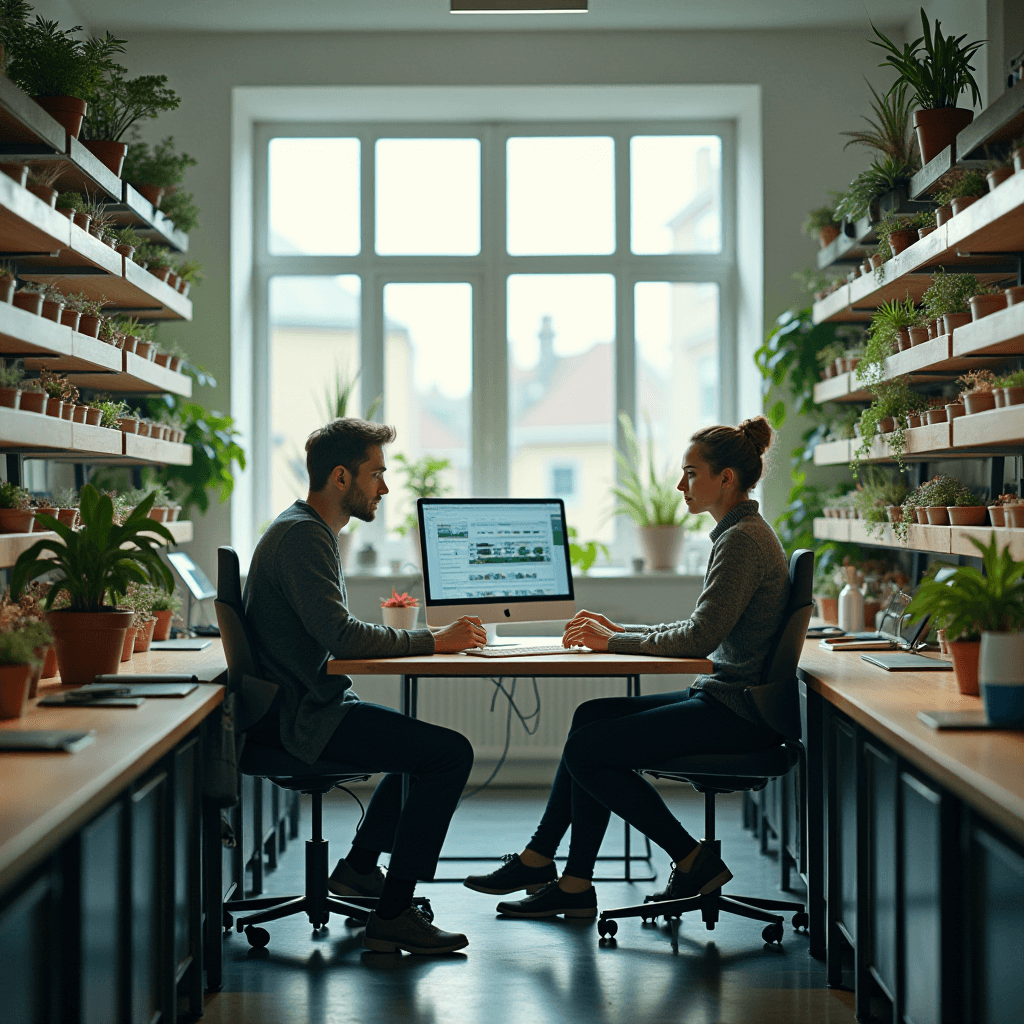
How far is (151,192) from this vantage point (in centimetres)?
379

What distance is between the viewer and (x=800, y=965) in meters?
2.83

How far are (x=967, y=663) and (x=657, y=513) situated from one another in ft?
8.50

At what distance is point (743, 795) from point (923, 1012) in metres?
2.27

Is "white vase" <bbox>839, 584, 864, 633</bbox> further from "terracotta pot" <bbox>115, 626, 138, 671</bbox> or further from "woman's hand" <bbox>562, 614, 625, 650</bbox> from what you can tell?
"terracotta pot" <bbox>115, 626, 138, 671</bbox>

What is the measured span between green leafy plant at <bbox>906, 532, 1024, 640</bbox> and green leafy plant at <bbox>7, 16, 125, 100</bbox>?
261cm

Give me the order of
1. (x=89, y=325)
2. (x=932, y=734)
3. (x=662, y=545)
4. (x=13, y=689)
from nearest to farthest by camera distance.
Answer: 1. (x=932, y=734)
2. (x=13, y=689)
3. (x=89, y=325)
4. (x=662, y=545)

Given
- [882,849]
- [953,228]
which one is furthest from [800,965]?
[953,228]

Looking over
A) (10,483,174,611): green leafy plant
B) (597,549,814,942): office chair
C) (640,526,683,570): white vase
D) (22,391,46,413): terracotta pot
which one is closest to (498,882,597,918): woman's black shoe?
(597,549,814,942): office chair

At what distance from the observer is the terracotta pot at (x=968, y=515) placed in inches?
114

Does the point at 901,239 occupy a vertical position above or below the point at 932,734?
above

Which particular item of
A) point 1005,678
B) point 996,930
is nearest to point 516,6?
point 1005,678

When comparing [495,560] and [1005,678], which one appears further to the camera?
[495,560]

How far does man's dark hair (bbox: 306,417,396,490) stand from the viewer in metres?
2.95

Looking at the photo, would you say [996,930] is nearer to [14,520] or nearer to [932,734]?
[932,734]
